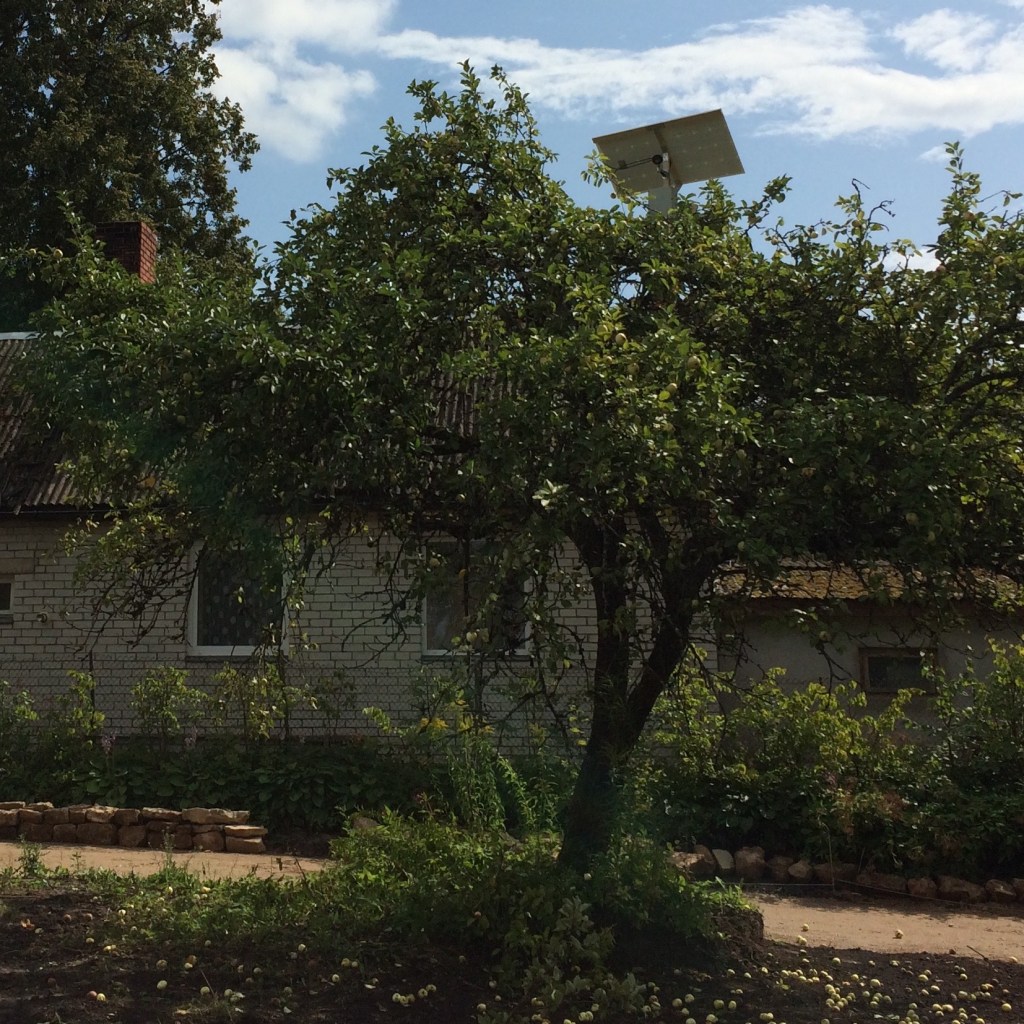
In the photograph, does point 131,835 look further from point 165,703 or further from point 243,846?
point 165,703

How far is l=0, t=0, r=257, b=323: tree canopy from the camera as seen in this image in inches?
875

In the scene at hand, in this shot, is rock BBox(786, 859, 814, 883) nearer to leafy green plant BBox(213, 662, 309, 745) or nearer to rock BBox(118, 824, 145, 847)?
leafy green plant BBox(213, 662, 309, 745)

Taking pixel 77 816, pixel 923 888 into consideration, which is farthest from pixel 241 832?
pixel 923 888

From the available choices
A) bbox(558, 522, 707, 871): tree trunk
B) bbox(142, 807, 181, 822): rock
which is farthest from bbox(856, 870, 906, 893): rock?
bbox(142, 807, 181, 822): rock

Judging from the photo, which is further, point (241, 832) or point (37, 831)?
point (37, 831)

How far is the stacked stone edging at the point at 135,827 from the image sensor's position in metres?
9.81

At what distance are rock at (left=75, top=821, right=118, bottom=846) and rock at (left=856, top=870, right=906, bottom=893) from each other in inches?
219

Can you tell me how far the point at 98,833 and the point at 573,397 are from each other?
21.6 feet

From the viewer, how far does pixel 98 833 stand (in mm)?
9938

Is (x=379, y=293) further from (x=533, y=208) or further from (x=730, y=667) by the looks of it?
(x=730, y=667)

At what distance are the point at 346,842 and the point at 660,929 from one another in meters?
1.74

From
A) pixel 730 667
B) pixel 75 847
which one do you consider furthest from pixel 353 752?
pixel 730 667

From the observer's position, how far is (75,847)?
9.73m

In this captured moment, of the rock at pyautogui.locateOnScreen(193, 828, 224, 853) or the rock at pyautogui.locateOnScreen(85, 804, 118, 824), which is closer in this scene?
the rock at pyautogui.locateOnScreen(193, 828, 224, 853)
